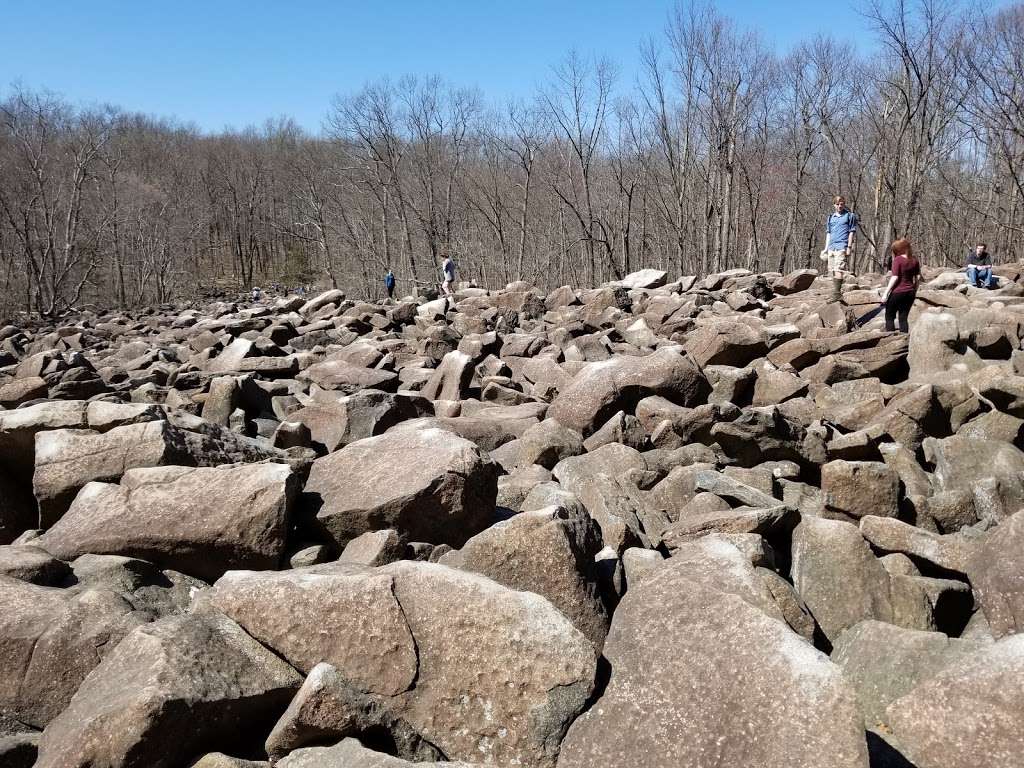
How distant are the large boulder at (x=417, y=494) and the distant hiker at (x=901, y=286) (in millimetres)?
7048

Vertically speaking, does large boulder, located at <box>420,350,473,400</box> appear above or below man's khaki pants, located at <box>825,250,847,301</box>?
below

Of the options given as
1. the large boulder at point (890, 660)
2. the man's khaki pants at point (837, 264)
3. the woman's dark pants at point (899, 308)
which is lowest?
the large boulder at point (890, 660)

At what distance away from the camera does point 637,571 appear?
135 inches

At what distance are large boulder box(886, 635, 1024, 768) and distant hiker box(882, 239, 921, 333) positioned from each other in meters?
7.52

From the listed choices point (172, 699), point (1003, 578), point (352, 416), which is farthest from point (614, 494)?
point (172, 699)

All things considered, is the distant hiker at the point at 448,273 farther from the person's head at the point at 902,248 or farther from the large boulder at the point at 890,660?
the large boulder at the point at 890,660

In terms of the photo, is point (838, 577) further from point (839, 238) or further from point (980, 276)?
point (980, 276)

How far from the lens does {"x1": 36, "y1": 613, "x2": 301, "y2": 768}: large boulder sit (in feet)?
7.35

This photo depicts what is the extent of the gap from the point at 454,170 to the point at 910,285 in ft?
88.2

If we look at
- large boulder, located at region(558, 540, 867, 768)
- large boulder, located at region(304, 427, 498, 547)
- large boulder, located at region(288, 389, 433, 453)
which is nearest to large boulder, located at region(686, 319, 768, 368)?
large boulder, located at region(288, 389, 433, 453)

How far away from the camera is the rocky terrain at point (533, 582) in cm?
230

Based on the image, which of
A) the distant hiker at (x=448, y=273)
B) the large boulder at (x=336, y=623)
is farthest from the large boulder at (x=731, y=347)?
the distant hiker at (x=448, y=273)

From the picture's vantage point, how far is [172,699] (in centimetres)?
229

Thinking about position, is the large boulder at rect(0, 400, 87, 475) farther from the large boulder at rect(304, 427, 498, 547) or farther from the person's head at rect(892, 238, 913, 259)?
the person's head at rect(892, 238, 913, 259)
